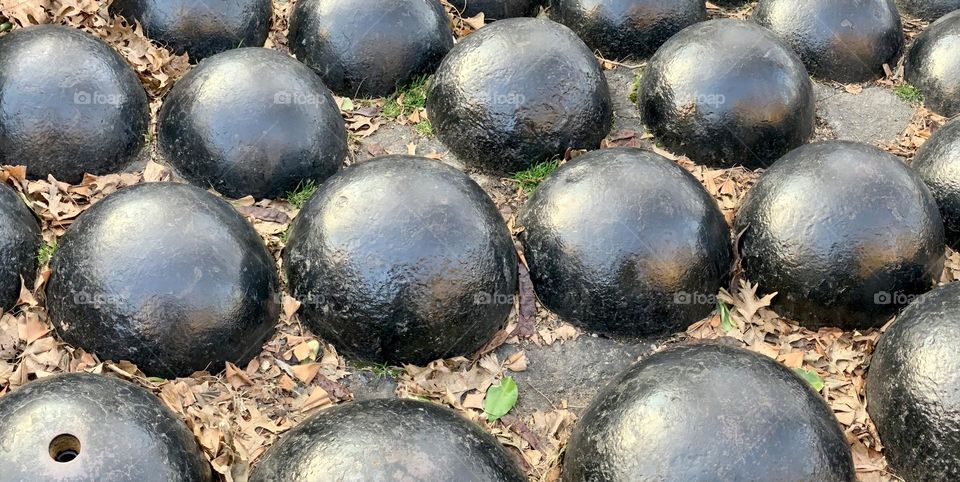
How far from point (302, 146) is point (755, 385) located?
3.61 m

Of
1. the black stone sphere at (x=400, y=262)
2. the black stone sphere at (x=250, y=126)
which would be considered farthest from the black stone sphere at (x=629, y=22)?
the black stone sphere at (x=400, y=262)

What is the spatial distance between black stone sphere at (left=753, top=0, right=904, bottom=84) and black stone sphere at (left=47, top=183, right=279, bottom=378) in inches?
207

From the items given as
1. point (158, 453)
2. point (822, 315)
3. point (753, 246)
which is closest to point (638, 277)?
point (753, 246)

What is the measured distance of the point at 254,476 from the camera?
401 cm

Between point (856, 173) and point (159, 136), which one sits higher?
point (856, 173)

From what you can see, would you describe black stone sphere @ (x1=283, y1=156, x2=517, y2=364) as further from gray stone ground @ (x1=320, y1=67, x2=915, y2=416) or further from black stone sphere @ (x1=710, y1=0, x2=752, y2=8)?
black stone sphere @ (x1=710, y1=0, x2=752, y2=8)

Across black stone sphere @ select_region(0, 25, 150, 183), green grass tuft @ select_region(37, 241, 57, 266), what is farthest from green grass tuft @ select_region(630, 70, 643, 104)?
green grass tuft @ select_region(37, 241, 57, 266)

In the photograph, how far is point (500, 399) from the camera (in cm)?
527

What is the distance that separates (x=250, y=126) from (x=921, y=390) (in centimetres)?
439

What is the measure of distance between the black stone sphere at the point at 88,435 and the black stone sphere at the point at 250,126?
2350mm

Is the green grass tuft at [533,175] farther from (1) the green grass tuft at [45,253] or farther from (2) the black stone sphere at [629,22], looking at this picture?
(1) the green grass tuft at [45,253]

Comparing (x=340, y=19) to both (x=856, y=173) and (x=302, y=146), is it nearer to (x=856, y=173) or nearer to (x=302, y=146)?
(x=302, y=146)

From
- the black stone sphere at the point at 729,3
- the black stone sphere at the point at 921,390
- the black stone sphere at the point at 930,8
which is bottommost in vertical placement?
the black stone sphere at the point at 729,3

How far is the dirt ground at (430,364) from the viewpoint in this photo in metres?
4.93
